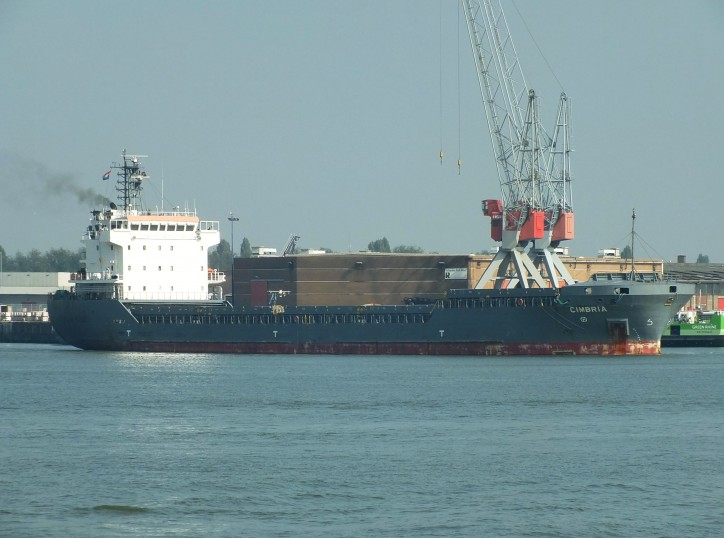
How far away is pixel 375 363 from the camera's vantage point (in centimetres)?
6128

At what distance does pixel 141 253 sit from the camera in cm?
7381

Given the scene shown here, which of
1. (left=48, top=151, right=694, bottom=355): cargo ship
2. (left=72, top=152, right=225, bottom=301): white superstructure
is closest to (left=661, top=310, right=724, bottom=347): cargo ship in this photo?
(left=48, top=151, right=694, bottom=355): cargo ship

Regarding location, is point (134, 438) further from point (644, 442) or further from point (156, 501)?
point (644, 442)

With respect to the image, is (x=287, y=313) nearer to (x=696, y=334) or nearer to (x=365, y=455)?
(x=696, y=334)

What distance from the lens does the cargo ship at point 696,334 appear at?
282ft

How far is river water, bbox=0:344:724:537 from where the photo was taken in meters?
24.1

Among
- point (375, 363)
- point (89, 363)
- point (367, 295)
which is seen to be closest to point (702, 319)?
point (367, 295)

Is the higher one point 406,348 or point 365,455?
point 406,348

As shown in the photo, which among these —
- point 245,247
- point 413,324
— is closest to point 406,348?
point 413,324

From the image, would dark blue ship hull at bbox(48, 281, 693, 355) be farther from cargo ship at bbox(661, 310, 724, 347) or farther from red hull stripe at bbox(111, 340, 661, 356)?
cargo ship at bbox(661, 310, 724, 347)

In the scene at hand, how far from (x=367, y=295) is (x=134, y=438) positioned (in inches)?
2823

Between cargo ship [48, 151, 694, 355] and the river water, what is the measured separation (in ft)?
33.3

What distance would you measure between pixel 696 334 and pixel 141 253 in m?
38.4

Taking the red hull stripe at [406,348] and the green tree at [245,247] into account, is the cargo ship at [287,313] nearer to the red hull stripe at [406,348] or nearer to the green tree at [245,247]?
the red hull stripe at [406,348]
